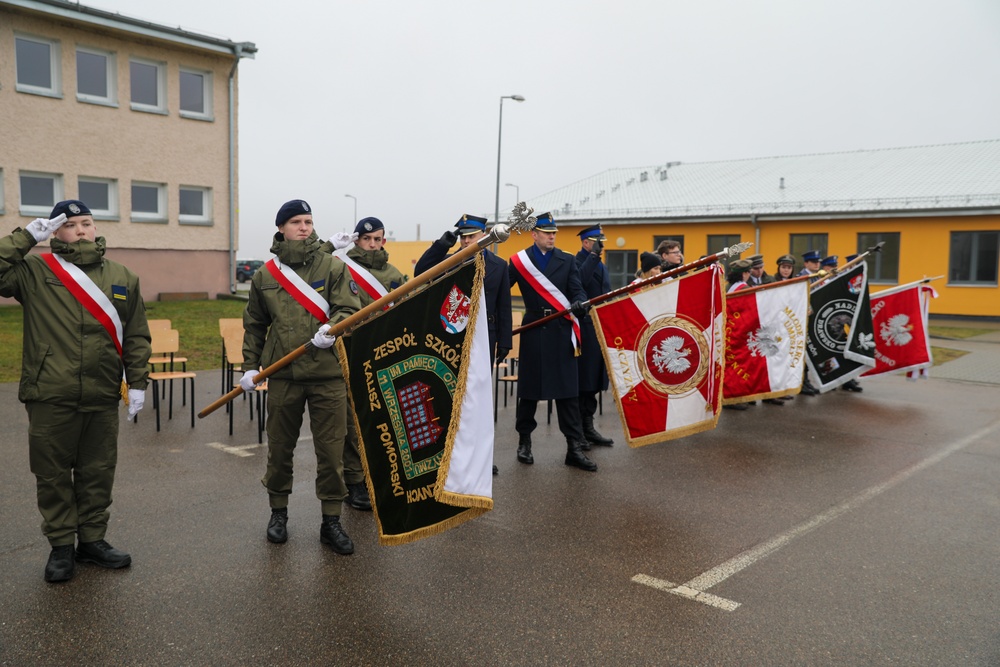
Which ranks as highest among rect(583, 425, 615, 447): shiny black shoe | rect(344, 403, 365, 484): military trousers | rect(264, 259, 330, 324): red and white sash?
rect(264, 259, 330, 324): red and white sash

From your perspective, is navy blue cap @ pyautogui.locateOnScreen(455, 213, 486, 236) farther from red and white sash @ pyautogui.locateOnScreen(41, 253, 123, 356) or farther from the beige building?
the beige building

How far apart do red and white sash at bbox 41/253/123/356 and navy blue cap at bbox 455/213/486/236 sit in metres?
2.35

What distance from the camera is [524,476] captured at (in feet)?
20.2

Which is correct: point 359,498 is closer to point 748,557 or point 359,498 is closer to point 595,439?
point 748,557

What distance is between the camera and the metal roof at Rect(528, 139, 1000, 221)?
1045 inches

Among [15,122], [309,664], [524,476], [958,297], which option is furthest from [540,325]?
[958,297]

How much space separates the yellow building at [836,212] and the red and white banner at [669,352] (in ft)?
66.6

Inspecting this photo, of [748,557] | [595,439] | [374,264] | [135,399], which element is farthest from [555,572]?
[595,439]

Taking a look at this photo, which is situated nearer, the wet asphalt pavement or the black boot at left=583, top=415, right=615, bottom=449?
the wet asphalt pavement

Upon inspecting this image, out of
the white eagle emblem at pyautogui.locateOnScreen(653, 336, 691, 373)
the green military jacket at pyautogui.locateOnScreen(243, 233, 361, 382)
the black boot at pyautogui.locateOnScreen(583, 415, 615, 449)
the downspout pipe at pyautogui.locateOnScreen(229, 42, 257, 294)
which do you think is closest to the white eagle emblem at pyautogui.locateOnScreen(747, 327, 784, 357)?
A: the black boot at pyautogui.locateOnScreen(583, 415, 615, 449)

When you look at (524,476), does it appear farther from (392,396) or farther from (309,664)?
(309,664)

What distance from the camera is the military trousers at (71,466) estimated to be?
3.96 m

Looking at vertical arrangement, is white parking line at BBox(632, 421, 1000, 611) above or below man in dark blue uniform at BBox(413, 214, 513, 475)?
below

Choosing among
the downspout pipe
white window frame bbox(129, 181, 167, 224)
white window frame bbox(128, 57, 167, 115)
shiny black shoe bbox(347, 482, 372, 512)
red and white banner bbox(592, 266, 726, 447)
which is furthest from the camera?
the downspout pipe
